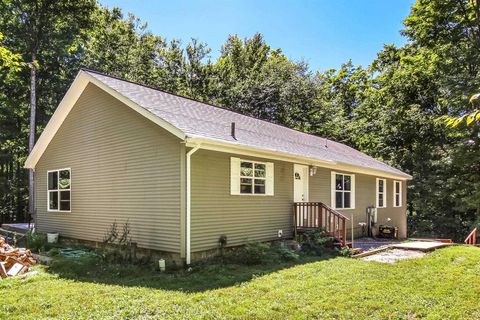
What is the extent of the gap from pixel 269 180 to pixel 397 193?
1128 cm

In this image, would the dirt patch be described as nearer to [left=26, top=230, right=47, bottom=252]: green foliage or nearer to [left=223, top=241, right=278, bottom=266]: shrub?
[left=223, top=241, right=278, bottom=266]: shrub

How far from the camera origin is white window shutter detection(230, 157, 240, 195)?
8938 millimetres

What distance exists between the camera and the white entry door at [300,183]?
11.1 m

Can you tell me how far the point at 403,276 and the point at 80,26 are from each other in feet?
70.4

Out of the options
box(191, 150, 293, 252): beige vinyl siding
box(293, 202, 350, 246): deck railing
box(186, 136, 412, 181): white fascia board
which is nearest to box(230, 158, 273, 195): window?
box(191, 150, 293, 252): beige vinyl siding

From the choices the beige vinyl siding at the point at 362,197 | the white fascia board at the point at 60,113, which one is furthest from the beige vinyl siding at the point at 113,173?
the beige vinyl siding at the point at 362,197

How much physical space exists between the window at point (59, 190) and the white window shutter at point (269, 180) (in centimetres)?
615

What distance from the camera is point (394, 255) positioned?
9.79 metres

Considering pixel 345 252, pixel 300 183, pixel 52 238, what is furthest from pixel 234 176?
pixel 52 238

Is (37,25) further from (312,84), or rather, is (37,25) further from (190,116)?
(312,84)

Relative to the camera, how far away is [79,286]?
6348 mm

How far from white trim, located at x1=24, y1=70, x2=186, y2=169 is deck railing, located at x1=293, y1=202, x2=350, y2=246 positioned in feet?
15.9

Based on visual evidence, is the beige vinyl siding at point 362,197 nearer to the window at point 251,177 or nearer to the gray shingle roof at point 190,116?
the gray shingle roof at point 190,116

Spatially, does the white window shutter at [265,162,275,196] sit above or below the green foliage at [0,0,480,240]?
below
